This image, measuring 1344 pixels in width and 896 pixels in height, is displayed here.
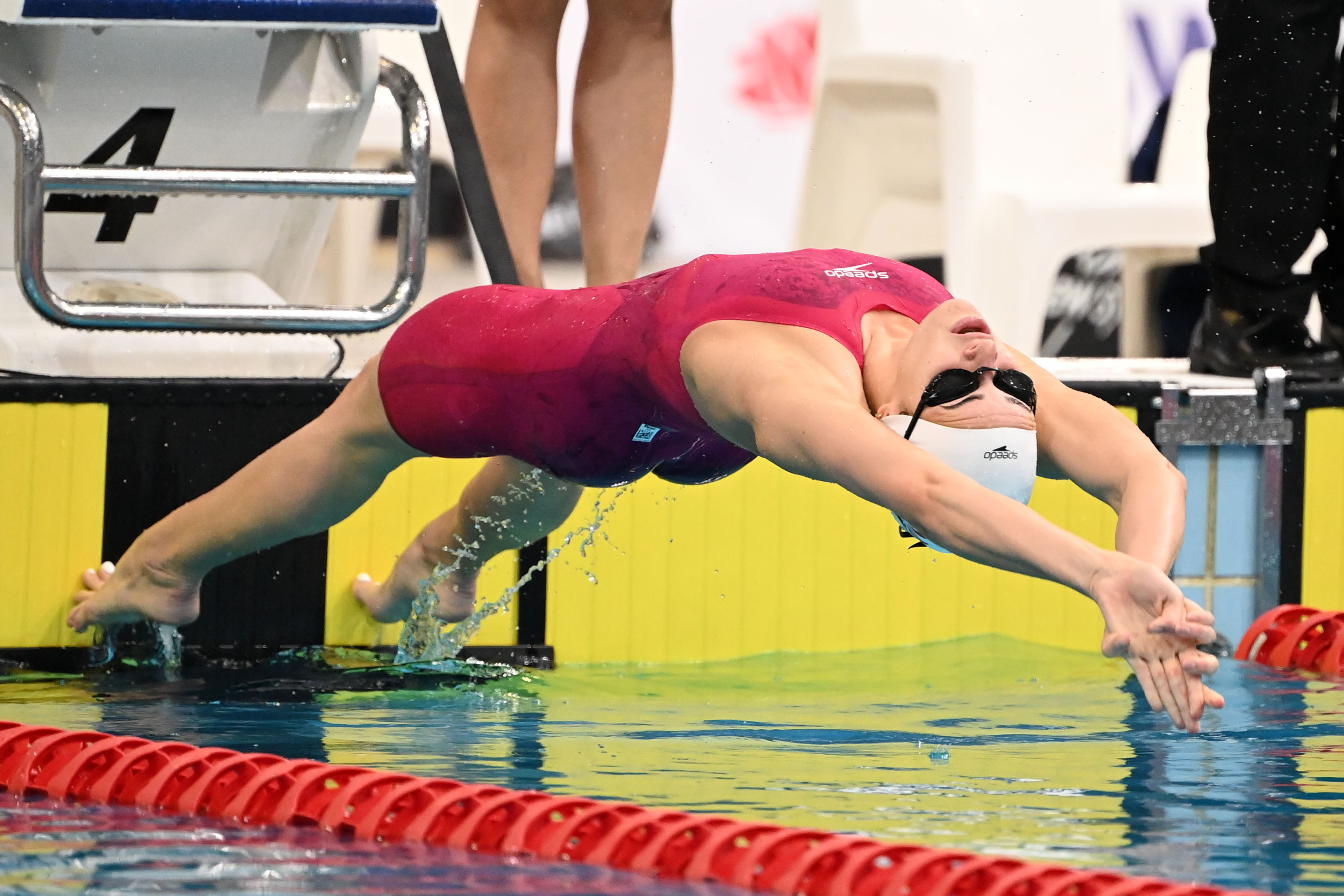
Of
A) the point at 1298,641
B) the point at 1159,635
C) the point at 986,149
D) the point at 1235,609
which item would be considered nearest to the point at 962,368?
the point at 1159,635

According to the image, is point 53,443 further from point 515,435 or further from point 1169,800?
point 1169,800

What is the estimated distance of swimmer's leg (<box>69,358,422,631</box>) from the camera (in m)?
2.71

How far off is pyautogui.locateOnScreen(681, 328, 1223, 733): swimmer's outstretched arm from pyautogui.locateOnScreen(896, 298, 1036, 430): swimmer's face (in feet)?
0.20

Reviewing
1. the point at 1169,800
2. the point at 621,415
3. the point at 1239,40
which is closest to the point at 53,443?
the point at 621,415

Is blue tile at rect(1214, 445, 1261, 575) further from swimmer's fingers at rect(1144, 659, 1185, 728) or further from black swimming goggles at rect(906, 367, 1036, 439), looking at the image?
swimmer's fingers at rect(1144, 659, 1185, 728)

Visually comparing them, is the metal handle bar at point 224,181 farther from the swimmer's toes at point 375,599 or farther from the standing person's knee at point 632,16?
the swimmer's toes at point 375,599

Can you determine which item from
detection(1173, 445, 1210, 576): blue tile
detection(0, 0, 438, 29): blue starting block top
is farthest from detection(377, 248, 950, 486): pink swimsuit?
detection(1173, 445, 1210, 576): blue tile

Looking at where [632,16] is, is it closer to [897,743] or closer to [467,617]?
[467,617]

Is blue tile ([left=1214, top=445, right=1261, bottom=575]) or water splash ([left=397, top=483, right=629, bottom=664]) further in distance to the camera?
blue tile ([left=1214, top=445, right=1261, bottom=575])

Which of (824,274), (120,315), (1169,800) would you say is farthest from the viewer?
(120,315)

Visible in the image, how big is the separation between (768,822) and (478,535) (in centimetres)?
104

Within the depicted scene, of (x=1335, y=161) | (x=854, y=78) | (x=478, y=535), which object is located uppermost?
(x=854, y=78)

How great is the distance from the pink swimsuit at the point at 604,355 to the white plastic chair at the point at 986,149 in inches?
79.0

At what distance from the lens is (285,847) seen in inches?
77.7
